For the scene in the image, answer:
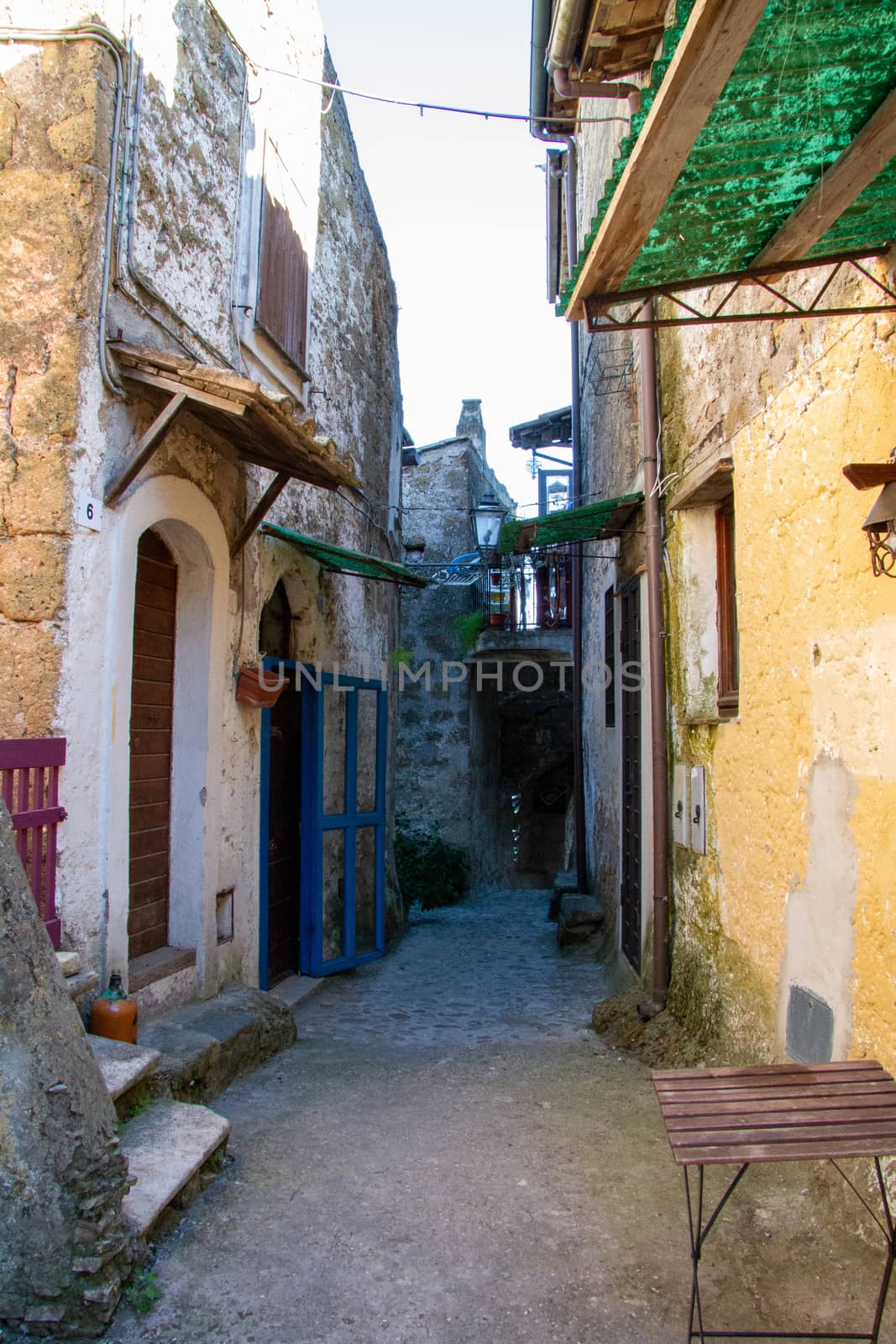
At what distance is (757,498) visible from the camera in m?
3.78

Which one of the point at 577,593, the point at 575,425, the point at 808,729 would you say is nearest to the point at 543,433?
the point at 575,425

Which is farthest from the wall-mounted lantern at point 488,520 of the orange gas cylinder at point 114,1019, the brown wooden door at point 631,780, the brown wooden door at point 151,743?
the orange gas cylinder at point 114,1019

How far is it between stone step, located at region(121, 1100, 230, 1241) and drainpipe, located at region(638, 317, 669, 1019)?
8.45 ft

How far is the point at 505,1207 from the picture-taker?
3.14 metres

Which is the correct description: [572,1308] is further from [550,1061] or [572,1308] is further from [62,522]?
[62,522]

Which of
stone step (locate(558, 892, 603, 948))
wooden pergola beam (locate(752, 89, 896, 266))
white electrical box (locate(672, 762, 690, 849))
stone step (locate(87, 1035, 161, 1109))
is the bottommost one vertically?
stone step (locate(558, 892, 603, 948))

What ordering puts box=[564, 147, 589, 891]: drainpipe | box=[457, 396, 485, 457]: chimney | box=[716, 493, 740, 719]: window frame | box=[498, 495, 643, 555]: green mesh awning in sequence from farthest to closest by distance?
box=[457, 396, 485, 457]: chimney
box=[564, 147, 589, 891]: drainpipe
box=[498, 495, 643, 555]: green mesh awning
box=[716, 493, 740, 719]: window frame

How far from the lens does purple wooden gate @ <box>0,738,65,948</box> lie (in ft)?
11.3

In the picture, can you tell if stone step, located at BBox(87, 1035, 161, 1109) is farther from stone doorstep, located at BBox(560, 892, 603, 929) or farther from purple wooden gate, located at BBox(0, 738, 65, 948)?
stone doorstep, located at BBox(560, 892, 603, 929)

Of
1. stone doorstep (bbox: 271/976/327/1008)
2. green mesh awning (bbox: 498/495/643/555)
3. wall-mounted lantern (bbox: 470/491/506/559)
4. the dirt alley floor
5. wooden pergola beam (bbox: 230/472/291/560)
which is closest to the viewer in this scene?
the dirt alley floor

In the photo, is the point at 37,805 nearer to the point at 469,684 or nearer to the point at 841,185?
the point at 841,185

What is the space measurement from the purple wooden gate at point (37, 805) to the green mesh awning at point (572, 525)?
3483mm

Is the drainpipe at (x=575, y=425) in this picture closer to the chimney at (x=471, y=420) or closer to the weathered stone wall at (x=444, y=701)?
the weathered stone wall at (x=444, y=701)

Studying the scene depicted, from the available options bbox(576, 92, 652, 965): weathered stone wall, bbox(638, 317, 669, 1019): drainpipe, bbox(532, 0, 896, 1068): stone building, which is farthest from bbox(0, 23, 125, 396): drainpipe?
bbox(576, 92, 652, 965): weathered stone wall
